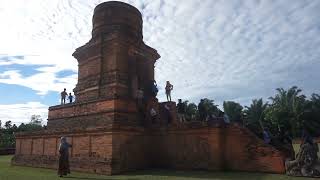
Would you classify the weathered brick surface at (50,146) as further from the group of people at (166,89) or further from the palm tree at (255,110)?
the palm tree at (255,110)

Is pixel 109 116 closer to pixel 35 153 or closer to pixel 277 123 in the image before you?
pixel 35 153

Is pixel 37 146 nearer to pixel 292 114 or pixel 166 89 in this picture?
pixel 166 89

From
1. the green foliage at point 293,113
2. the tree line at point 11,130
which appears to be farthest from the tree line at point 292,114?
the tree line at point 11,130

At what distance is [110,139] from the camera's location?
12.5m

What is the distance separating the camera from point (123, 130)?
505 inches

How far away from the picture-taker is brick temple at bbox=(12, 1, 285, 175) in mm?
12086

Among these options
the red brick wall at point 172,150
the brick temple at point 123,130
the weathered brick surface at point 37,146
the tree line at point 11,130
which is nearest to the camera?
the red brick wall at point 172,150

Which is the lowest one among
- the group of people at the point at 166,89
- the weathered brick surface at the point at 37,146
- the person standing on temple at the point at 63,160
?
the person standing on temple at the point at 63,160

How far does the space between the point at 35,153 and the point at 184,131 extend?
7702 millimetres

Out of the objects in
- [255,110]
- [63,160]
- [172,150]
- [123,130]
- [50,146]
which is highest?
[255,110]

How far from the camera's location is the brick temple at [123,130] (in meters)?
12.1

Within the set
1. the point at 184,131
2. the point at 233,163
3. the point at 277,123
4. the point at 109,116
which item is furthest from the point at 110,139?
the point at 277,123

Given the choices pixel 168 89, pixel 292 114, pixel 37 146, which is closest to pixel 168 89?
pixel 168 89

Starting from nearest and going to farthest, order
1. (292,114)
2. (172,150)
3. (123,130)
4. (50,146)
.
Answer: (123,130), (172,150), (50,146), (292,114)
